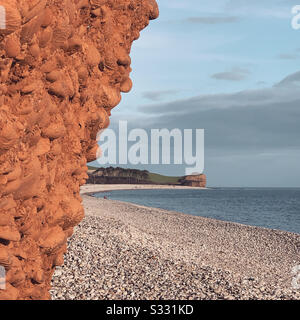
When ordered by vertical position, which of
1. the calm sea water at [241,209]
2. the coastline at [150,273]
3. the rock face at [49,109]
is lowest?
the calm sea water at [241,209]

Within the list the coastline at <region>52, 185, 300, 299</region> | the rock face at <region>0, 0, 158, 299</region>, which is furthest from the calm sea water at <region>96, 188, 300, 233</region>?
the rock face at <region>0, 0, 158, 299</region>

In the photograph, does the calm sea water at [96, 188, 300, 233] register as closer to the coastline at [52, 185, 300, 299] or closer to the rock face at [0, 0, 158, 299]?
the coastline at [52, 185, 300, 299]

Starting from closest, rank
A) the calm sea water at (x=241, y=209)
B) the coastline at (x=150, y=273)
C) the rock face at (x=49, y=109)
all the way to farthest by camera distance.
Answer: the rock face at (x=49, y=109) < the coastline at (x=150, y=273) < the calm sea water at (x=241, y=209)

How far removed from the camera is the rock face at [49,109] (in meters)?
4.38

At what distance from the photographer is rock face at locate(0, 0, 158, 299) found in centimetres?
438

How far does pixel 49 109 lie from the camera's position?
512 centimetres

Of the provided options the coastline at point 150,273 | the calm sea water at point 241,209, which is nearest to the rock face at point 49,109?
the coastline at point 150,273

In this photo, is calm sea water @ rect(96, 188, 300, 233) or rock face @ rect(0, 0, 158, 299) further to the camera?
calm sea water @ rect(96, 188, 300, 233)

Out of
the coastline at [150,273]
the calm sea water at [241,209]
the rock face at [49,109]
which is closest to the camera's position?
the rock face at [49,109]

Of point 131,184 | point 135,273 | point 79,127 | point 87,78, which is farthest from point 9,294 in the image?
point 131,184

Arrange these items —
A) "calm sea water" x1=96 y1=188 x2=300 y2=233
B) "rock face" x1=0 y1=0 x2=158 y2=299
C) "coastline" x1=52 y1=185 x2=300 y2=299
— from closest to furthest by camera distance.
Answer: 1. "rock face" x1=0 y1=0 x2=158 y2=299
2. "coastline" x1=52 y1=185 x2=300 y2=299
3. "calm sea water" x1=96 y1=188 x2=300 y2=233

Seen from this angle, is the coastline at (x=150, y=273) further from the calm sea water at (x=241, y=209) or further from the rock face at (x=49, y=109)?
the calm sea water at (x=241, y=209)

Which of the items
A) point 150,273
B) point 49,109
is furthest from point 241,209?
point 49,109

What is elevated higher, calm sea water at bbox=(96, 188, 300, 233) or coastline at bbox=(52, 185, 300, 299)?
coastline at bbox=(52, 185, 300, 299)
